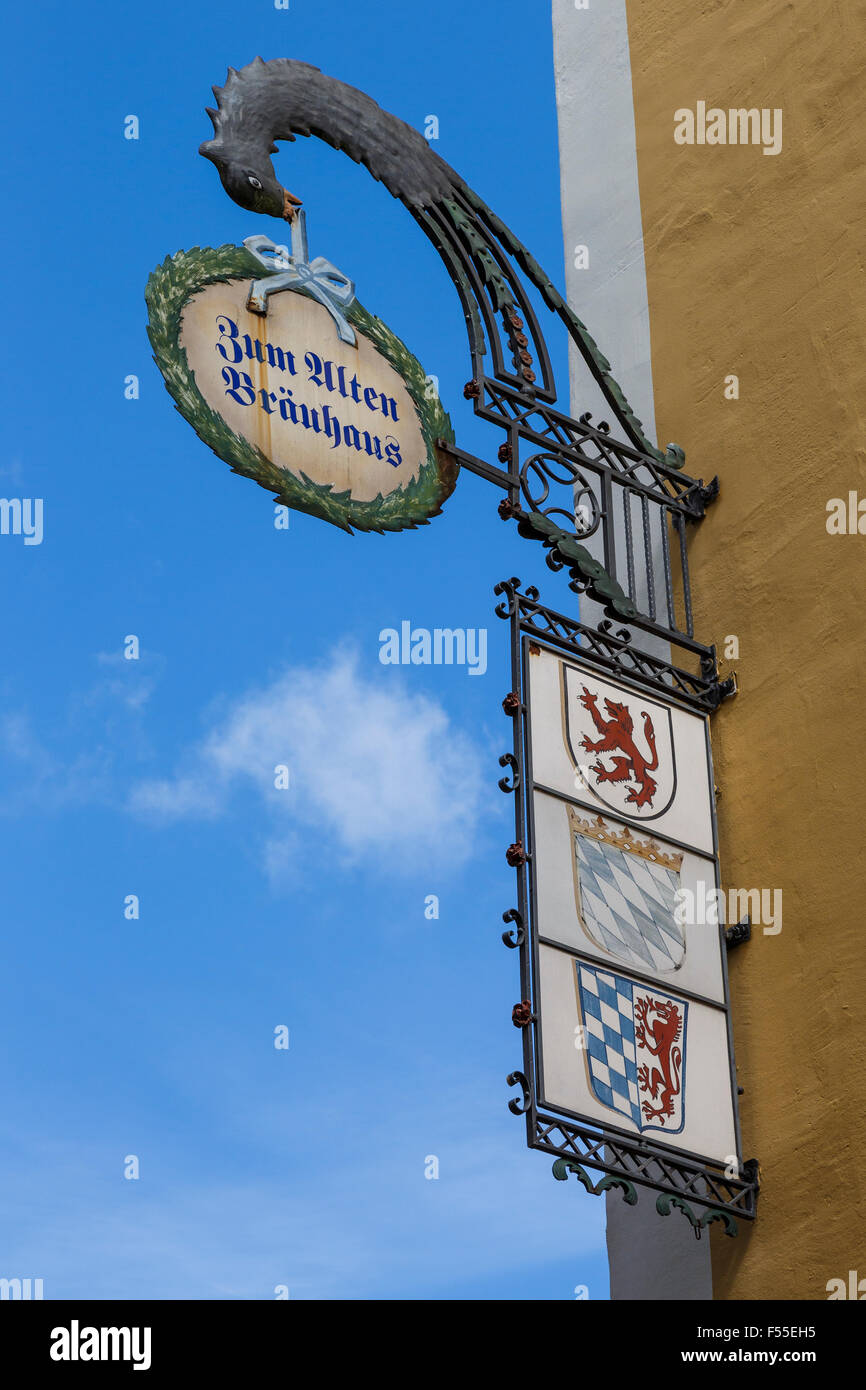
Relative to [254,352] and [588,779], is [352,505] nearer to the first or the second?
[254,352]

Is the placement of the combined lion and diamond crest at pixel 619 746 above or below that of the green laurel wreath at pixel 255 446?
below

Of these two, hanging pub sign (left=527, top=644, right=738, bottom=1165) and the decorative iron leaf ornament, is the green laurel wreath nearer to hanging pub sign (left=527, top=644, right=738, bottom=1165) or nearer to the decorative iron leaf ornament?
the decorative iron leaf ornament

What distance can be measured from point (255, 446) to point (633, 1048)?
138 inches

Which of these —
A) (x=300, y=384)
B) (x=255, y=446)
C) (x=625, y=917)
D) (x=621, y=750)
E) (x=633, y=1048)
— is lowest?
(x=633, y=1048)

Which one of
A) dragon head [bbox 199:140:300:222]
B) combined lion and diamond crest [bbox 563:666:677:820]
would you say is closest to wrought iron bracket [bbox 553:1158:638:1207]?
combined lion and diamond crest [bbox 563:666:677:820]

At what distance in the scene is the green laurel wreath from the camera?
9.92 metres

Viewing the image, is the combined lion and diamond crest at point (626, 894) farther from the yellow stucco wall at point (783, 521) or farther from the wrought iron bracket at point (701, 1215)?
the wrought iron bracket at point (701, 1215)

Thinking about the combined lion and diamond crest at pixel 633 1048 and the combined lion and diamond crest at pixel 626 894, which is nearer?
the combined lion and diamond crest at pixel 633 1048

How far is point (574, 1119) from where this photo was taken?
28.9 feet

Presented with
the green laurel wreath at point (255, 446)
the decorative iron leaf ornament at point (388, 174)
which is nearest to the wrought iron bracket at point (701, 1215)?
the green laurel wreath at point (255, 446)

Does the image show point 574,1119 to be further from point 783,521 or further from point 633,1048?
point 783,521

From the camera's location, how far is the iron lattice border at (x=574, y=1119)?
344 inches

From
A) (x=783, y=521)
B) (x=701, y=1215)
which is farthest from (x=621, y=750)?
(x=701, y=1215)
